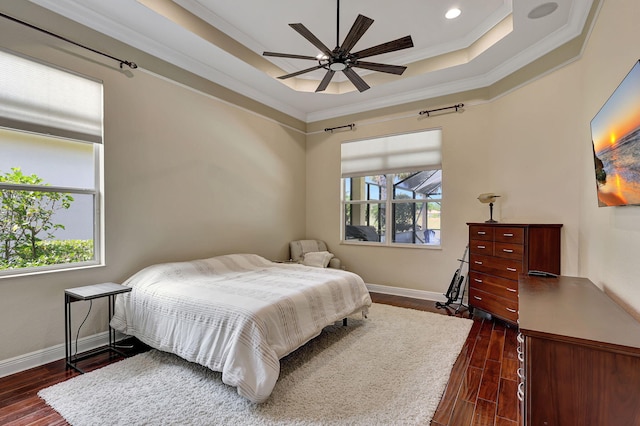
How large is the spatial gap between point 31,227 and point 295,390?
2.64 meters

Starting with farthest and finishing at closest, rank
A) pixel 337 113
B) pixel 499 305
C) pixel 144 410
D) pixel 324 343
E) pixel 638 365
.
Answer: pixel 337 113, pixel 499 305, pixel 324 343, pixel 144 410, pixel 638 365

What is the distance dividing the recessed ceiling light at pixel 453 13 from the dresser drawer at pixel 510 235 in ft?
7.95

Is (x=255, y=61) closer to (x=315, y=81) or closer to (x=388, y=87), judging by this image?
(x=315, y=81)

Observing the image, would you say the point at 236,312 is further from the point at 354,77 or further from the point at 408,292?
the point at 408,292

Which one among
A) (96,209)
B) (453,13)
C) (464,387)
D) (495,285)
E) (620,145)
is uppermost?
Answer: (453,13)

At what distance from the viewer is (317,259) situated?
514cm

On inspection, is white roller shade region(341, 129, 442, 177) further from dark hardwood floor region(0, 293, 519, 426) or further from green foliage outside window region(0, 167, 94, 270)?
green foliage outside window region(0, 167, 94, 270)

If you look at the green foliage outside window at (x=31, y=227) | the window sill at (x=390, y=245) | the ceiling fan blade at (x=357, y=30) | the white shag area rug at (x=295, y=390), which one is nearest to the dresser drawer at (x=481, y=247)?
the window sill at (x=390, y=245)

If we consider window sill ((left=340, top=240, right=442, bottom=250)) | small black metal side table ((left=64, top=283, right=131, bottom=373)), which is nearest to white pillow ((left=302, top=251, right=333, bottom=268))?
window sill ((left=340, top=240, right=442, bottom=250))

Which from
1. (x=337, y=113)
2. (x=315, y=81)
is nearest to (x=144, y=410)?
(x=315, y=81)

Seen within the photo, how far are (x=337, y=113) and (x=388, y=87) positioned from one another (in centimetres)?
118

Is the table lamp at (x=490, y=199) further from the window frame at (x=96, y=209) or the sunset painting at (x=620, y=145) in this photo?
the window frame at (x=96, y=209)

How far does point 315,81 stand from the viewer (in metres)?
4.89

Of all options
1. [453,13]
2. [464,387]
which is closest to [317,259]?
[464,387]
